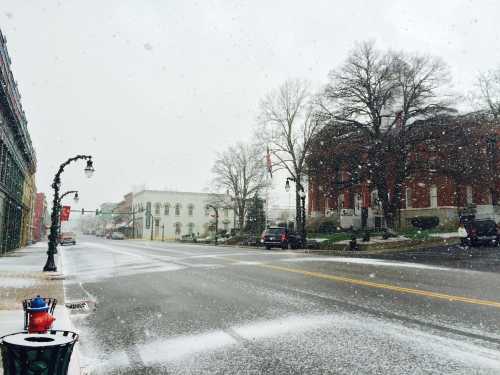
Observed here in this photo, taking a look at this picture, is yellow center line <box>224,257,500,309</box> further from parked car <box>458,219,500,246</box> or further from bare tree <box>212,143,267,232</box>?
bare tree <box>212,143,267,232</box>

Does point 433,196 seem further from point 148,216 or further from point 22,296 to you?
point 148,216

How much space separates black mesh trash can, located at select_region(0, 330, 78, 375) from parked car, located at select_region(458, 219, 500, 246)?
27.2 metres

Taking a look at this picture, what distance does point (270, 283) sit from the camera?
11.7 m

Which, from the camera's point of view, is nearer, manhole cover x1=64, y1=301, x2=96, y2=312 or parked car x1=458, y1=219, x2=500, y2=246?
manhole cover x1=64, y1=301, x2=96, y2=312

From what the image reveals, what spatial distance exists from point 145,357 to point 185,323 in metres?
1.83

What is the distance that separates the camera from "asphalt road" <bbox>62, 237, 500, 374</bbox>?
479 cm

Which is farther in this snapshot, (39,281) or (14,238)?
(14,238)

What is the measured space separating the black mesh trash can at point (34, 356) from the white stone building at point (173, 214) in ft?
294

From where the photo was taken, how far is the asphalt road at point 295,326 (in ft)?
15.7

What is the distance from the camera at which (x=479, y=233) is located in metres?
26.3

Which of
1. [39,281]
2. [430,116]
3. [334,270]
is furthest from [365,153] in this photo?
[39,281]

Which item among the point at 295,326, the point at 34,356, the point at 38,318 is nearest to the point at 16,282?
the point at 295,326

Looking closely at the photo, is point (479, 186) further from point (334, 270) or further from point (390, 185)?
point (334, 270)

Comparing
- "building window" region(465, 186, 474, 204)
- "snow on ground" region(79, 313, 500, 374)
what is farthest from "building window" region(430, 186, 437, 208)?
"snow on ground" region(79, 313, 500, 374)
